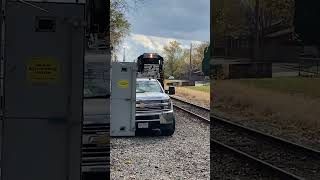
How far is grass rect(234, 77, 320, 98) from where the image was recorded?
2.87 metres

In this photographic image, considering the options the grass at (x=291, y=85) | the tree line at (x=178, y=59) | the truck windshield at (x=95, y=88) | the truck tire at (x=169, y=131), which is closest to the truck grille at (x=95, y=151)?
the truck windshield at (x=95, y=88)

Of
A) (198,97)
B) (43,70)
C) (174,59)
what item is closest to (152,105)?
(43,70)

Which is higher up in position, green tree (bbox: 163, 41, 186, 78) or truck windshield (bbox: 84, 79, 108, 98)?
green tree (bbox: 163, 41, 186, 78)

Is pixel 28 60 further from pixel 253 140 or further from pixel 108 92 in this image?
pixel 253 140

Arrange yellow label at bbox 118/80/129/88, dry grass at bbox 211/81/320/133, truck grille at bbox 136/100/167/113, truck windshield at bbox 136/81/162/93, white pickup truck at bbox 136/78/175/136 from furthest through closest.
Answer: truck windshield at bbox 136/81/162/93 < truck grille at bbox 136/100/167/113 < white pickup truck at bbox 136/78/175/136 < yellow label at bbox 118/80/129/88 < dry grass at bbox 211/81/320/133

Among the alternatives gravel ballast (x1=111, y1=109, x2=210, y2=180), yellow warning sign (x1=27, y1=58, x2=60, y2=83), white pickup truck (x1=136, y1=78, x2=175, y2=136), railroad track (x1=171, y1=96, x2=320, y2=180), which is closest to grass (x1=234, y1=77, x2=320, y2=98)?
railroad track (x1=171, y1=96, x2=320, y2=180)

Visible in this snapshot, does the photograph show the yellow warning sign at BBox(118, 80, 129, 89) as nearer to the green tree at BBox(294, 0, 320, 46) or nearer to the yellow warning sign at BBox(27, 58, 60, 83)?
the green tree at BBox(294, 0, 320, 46)

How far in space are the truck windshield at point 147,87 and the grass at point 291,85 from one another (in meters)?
A: 9.94

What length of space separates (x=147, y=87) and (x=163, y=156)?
4811 mm

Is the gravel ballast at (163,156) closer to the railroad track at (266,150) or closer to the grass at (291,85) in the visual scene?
the railroad track at (266,150)

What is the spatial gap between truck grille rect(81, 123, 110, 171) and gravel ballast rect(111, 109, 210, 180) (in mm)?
4463

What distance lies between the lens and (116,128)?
36.9ft

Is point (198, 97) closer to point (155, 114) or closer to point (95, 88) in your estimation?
point (155, 114)

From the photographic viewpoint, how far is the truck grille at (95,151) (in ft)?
7.50
